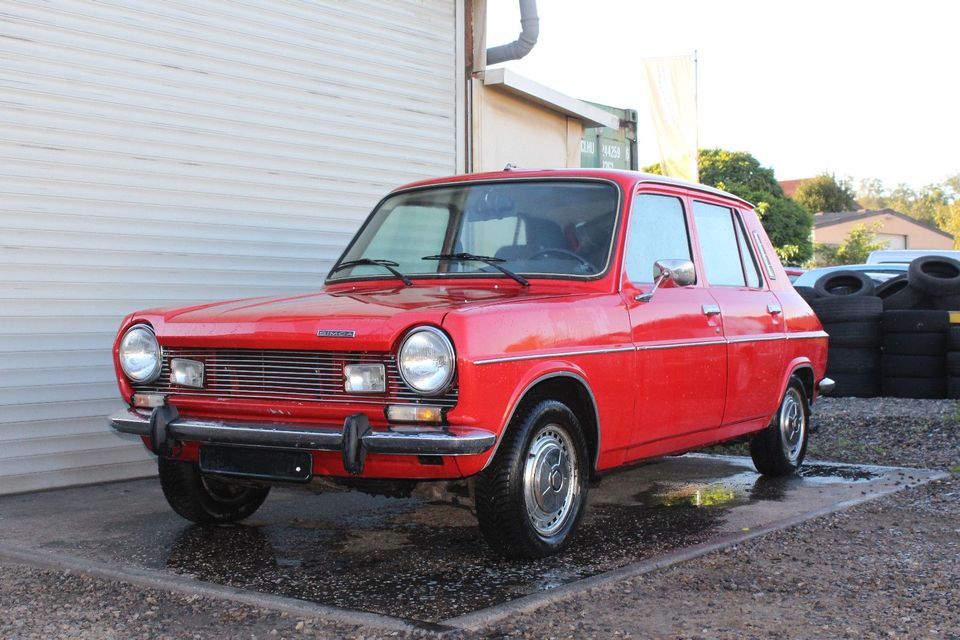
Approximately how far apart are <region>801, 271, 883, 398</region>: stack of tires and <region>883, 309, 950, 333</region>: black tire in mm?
104

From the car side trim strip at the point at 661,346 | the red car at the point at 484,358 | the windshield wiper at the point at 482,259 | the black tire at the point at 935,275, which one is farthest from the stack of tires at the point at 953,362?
the windshield wiper at the point at 482,259

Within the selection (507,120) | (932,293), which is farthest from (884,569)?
(932,293)

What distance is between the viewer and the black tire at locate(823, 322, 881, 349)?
1126 cm

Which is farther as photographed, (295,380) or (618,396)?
(618,396)

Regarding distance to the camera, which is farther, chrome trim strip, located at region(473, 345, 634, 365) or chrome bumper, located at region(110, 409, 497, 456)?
chrome trim strip, located at region(473, 345, 634, 365)

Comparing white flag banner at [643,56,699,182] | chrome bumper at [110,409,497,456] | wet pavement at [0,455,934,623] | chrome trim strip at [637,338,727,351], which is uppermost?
white flag banner at [643,56,699,182]

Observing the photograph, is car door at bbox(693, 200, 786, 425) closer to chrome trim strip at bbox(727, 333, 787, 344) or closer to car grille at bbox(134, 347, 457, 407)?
chrome trim strip at bbox(727, 333, 787, 344)

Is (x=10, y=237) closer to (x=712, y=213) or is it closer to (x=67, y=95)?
(x=67, y=95)

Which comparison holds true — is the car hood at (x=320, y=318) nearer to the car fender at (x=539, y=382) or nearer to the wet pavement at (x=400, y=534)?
the car fender at (x=539, y=382)

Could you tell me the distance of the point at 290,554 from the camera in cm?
497

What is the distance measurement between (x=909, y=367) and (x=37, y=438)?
323 inches

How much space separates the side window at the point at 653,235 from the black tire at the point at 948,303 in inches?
247

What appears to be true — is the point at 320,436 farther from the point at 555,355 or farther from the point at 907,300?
the point at 907,300

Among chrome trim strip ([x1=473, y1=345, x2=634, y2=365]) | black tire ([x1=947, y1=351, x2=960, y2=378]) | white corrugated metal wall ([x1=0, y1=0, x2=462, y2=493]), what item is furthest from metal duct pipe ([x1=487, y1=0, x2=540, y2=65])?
chrome trim strip ([x1=473, y1=345, x2=634, y2=365])
